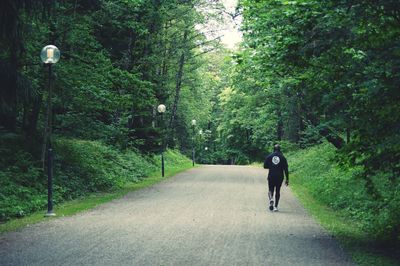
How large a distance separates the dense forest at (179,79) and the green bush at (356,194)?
66 mm

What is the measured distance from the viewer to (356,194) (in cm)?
1521

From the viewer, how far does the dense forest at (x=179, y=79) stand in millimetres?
8727

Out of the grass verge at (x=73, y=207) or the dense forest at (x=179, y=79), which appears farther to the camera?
the grass verge at (x=73, y=207)

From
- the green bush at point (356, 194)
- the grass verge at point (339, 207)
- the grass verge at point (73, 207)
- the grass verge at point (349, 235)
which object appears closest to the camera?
the grass verge at point (349, 235)

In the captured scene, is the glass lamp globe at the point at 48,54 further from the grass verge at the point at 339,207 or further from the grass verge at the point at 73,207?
the grass verge at the point at 339,207

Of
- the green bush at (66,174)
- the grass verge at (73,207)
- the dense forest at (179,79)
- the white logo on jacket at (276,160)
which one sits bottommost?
the grass verge at (73,207)

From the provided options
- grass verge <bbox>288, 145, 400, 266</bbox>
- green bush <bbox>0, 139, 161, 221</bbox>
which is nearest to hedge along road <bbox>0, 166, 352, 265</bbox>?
grass verge <bbox>288, 145, 400, 266</bbox>

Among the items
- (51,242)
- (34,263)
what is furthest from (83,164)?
(34,263)

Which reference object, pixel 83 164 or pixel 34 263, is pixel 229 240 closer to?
pixel 34 263

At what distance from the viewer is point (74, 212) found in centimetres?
1323

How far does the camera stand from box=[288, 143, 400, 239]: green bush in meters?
10.1

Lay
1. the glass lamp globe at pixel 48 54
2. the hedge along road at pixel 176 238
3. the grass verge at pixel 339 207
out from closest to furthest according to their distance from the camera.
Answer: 1. the hedge along road at pixel 176 238
2. the grass verge at pixel 339 207
3. the glass lamp globe at pixel 48 54

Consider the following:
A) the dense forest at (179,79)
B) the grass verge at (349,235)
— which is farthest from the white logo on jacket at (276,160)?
the grass verge at (349,235)

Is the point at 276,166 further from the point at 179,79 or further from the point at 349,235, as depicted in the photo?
the point at 179,79
